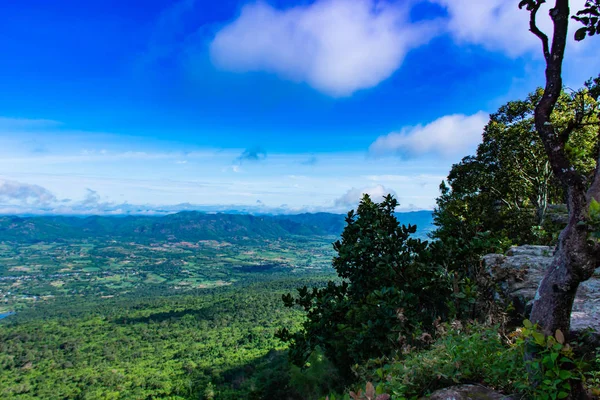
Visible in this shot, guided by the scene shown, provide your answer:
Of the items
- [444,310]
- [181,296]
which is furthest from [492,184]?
[181,296]

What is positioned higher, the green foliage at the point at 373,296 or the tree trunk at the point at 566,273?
the tree trunk at the point at 566,273

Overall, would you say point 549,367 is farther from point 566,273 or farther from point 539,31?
point 539,31

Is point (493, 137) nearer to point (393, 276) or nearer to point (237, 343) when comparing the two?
point (393, 276)

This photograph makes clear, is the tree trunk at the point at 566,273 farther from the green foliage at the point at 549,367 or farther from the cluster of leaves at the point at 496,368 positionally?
the green foliage at the point at 549,367

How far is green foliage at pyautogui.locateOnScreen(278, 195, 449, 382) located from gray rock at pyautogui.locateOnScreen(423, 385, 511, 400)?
6.50 ft

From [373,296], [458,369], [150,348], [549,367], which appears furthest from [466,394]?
[150,348]

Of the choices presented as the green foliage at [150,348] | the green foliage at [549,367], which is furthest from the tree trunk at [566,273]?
the green foliage at [150,348]

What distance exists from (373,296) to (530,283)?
3697mm

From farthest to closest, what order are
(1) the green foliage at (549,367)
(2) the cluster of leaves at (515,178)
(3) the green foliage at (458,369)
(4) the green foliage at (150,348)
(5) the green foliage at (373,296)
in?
(4) the green foliage at (150,348), (2) the cluster of leaves at (515,178), (5) the green foliage at (373,296), (3) the green foliage at (458,369), (1) the green foliage at (549,367)

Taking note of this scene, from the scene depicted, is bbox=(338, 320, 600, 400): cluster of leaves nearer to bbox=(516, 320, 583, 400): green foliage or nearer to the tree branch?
bbox=(516, 320, 583, 400): green foliage

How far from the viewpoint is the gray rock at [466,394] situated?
3.32 m

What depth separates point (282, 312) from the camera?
10006 centimetres

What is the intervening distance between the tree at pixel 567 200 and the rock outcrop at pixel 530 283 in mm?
1014

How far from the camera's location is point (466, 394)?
3.40 meters
